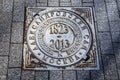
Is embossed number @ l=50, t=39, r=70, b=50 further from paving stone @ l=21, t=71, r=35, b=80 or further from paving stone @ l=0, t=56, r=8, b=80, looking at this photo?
paving stone @ l=0, t=56, r=8, b=80

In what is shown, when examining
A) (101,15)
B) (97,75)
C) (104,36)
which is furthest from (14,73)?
(101,15)

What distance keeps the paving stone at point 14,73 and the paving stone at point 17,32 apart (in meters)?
0.53

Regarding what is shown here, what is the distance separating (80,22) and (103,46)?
608mm

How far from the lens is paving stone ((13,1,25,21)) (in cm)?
452

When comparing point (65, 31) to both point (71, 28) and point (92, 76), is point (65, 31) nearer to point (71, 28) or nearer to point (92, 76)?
point (71, 28)

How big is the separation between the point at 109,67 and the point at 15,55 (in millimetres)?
1600

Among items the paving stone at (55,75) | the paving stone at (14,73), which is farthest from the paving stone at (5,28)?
the paving stone at (55,75)

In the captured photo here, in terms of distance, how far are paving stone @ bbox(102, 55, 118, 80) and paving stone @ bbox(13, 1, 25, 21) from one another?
1662 mm

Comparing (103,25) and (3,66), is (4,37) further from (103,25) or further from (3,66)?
(103,25)

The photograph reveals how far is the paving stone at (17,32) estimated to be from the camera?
4315 mm

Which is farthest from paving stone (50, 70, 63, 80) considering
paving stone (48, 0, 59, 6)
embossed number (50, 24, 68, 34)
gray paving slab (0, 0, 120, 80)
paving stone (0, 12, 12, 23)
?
paving stone (48, 0, 59, 6)

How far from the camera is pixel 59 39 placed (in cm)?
433

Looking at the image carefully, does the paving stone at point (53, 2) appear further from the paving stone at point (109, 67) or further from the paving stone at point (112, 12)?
the paving stone at point (109, 67)

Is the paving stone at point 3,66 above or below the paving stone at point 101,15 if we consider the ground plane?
below
